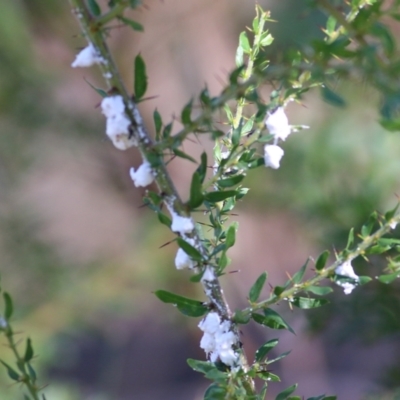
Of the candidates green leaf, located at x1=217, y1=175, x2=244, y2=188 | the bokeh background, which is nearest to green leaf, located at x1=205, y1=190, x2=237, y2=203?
green leaf, located at x1=217, y1=175, x2=244, y2=188

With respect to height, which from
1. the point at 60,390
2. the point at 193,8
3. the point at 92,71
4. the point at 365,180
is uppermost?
the point at 193,8

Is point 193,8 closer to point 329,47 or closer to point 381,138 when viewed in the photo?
point 381,138

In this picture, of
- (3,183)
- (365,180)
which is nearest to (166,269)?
(3,183)

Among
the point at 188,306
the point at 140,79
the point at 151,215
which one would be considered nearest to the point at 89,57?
the point at 140,79

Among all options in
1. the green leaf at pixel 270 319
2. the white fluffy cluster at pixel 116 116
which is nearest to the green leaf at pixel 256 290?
the green leaf at pixel 270 319

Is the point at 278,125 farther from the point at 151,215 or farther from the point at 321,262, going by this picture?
the point at 151,215

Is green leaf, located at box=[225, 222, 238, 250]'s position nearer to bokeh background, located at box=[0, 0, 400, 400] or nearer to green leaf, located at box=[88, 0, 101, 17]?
green leaf, located at box=[88, 0, 101, 17]
